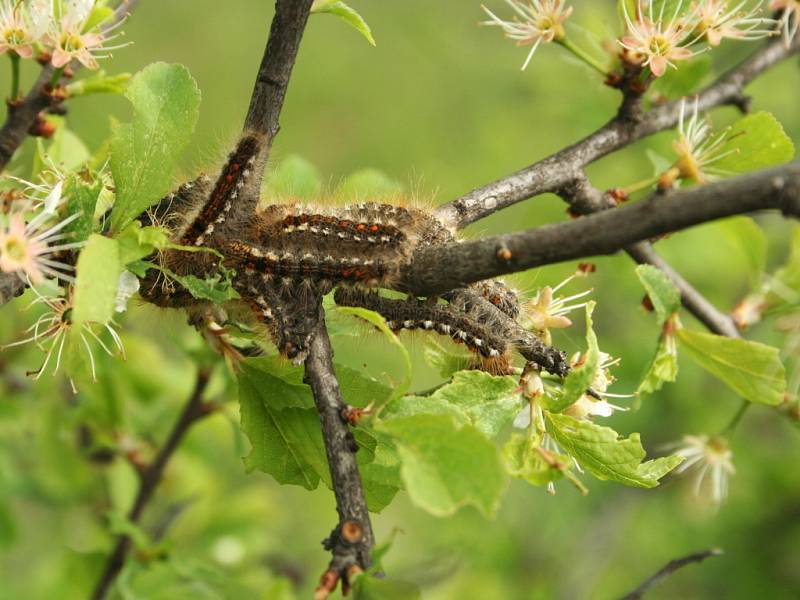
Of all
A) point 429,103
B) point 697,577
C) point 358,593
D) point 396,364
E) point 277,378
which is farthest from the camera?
point 429,103

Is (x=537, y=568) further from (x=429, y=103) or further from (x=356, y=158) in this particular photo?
(x=429, y=103)

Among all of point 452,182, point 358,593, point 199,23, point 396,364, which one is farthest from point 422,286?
point 199,23

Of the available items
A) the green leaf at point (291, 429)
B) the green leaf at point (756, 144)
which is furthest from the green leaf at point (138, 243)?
the green leaf at point (756, 144)

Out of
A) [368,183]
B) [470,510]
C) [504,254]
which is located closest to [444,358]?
[504,254]

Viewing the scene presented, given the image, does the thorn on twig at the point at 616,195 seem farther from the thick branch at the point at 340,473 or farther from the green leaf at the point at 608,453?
the thick branch at the point at 340,473

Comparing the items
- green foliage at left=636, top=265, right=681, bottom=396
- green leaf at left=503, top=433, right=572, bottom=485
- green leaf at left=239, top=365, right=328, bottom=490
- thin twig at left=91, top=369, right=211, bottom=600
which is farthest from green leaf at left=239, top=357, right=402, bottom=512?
thin twig at left=91, top=369, right=211, bottom=600

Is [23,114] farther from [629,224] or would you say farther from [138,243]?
[629,224]
